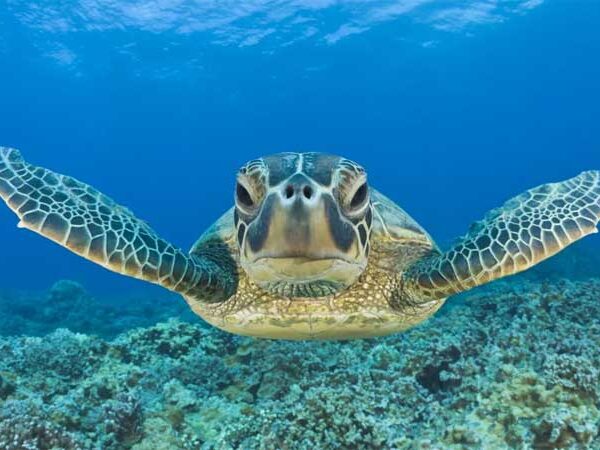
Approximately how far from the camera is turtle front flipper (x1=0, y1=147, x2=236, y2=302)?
3.51 metres

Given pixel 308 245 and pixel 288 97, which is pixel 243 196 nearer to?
pixel 308 245

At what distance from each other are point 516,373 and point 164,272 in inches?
107

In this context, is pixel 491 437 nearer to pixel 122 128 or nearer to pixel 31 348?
pixel 31 348

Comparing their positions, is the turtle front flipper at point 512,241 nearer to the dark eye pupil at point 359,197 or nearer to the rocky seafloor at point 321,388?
the rocky seafloor at point 321,388

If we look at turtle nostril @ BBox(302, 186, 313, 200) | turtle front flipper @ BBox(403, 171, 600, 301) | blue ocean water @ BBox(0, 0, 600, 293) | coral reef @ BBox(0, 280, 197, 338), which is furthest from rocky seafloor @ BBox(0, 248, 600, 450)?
blue ocean water @ BBox(0, 0, 600, 293)

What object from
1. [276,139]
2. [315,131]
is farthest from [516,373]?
[276,139]

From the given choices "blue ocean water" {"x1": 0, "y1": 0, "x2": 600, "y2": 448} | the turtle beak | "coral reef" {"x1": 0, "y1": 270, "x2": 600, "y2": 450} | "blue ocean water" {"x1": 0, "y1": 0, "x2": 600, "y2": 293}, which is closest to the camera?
the turtle beak

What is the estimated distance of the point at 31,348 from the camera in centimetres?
524

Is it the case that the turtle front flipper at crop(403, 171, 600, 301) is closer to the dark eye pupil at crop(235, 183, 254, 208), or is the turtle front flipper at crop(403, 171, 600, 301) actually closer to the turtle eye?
the turtle eye

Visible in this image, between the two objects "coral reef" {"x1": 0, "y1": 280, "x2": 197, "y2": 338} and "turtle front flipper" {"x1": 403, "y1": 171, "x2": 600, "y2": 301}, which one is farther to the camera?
"coral reef" {"x1": 0, "y1": 280, "x2": 197, "y2": 338}

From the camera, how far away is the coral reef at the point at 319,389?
297cm

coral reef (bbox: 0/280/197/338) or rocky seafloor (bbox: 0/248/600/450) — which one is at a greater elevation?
coral reef (bbox: 0/280/197/338)

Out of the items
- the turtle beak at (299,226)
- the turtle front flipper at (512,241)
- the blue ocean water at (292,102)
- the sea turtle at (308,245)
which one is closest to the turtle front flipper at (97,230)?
the sea turtle at (308,245)

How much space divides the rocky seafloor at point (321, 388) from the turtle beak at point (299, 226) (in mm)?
1303
